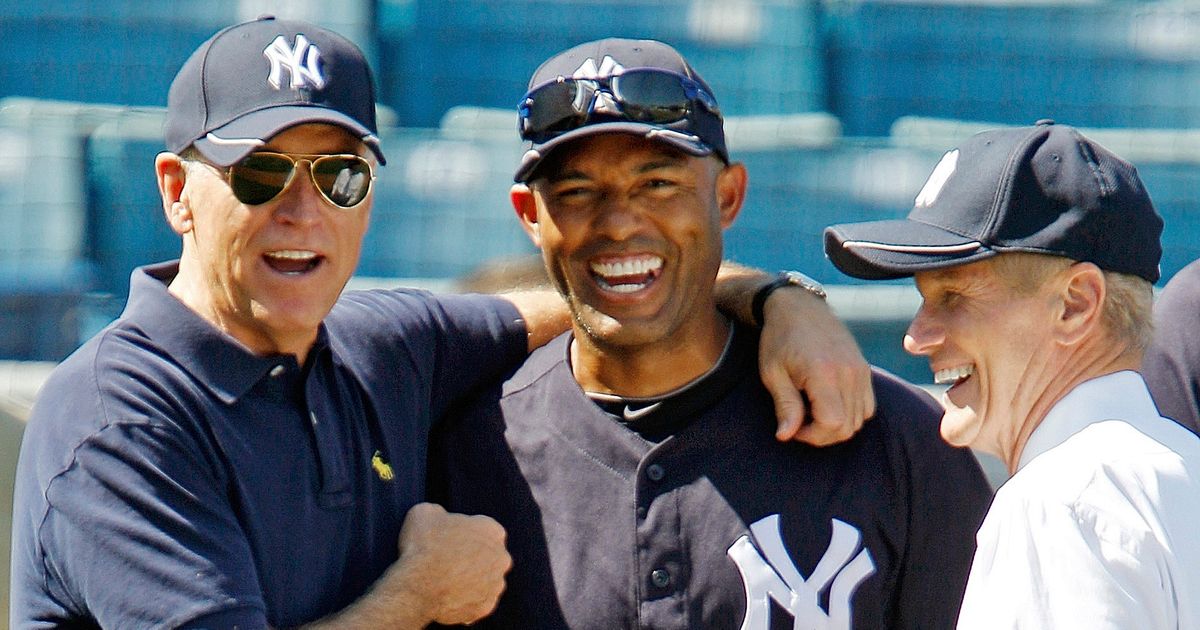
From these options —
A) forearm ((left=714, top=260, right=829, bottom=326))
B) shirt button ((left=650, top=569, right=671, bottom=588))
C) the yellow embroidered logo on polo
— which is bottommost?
shirt button ((left=650, top=569, right=671, bottom=588))

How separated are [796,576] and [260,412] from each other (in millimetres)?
915

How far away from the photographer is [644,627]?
244 cm

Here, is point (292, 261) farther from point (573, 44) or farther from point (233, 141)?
point (573, 44)

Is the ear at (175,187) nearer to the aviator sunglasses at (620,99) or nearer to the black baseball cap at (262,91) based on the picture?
the black baseball cap at (262,91)

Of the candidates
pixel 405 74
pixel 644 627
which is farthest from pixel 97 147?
pixel 644 627

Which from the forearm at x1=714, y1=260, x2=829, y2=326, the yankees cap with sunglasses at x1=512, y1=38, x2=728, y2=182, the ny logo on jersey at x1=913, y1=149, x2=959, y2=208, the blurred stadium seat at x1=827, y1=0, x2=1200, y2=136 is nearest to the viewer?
the ny logo on jersey at x1=913, y1=149, x2=959, y2=208

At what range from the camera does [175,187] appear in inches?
96.0

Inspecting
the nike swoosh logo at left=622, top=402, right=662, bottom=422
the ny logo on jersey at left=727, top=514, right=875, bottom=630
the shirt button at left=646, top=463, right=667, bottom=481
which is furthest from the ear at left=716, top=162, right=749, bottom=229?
the ny logo on jersey at left=727, top=514, right=875, bottom=630

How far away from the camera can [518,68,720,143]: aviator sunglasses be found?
99.6 inches

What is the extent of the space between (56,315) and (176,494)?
299cm

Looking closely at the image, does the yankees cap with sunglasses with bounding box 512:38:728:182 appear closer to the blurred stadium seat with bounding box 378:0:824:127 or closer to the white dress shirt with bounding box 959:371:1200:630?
the white dress shirt with bounding box 959:371:1200:630

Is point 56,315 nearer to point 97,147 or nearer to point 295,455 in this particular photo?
point 97,147

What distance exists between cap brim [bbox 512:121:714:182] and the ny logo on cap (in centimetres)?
11

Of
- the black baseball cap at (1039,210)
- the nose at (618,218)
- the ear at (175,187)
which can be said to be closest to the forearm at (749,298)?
the nose at (618,218)
